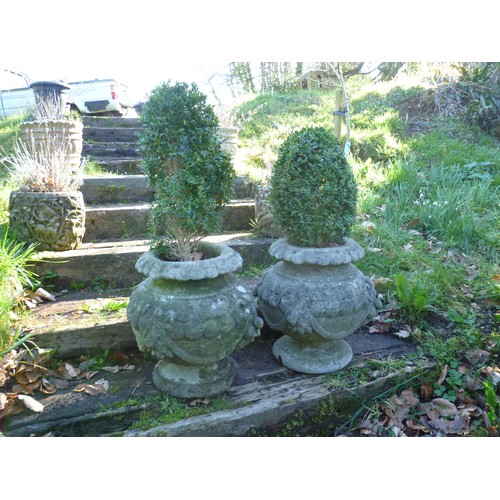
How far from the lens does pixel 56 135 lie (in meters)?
4.54

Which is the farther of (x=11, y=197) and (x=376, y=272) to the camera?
(x=376, y=272)

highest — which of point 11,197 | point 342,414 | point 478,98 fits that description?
point 478,98

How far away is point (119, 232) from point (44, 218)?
0.78 metres

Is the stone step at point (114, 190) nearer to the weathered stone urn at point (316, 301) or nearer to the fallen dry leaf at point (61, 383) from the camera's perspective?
the weathered stone urn at point (316, 301)

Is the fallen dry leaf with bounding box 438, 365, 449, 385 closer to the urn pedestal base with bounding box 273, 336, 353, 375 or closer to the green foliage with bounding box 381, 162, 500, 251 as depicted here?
the urn pedestal base with bounding box 273, 336, 353, 375

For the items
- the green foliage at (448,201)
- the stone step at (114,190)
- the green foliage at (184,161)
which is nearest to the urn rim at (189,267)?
the green foliage at (184,161)

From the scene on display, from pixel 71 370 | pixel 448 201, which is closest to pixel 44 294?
pixel 71 370

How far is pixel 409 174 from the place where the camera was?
497 cm

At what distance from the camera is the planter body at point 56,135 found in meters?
4.55

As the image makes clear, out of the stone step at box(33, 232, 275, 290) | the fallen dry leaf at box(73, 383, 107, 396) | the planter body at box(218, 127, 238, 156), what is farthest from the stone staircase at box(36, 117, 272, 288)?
the fallen dry leaf at box(73, 383, 107, 396)

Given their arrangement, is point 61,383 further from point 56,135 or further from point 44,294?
point 56,135

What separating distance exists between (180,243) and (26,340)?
1068 millimetres

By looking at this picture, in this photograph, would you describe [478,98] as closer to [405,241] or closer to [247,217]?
[405,241]
